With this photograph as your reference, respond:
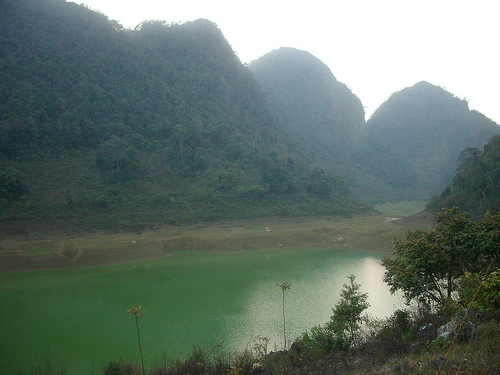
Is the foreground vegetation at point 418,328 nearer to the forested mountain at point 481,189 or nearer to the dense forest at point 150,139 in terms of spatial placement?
the forested mountain at point 481,189

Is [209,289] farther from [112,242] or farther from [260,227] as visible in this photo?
[260,227]

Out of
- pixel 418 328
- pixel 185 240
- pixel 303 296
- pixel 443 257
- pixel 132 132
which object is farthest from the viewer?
pixel 132 132

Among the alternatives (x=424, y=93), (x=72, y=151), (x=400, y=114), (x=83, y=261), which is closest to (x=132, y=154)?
(x=72, y=151)

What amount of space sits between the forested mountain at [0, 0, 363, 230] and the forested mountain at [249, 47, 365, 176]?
2045 centimetres

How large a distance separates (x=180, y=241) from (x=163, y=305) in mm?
15786

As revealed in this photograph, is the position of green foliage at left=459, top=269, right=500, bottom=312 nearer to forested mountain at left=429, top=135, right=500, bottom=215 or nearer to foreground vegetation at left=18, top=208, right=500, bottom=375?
foreground vegetation at left=18, top=208, right=500, bottom=375

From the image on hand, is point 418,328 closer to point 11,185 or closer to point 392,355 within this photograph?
point 392,355

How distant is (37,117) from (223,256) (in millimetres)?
38104

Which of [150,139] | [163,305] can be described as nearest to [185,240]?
[163,305]

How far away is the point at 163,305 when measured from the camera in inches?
700

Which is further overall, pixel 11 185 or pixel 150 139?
pixel 150 139

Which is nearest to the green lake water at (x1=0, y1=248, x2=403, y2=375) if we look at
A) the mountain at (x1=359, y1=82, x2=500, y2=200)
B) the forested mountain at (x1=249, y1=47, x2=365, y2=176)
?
the mountain at (x1=359, y1=82, x2=500, y2=200)

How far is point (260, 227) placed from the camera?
136ft

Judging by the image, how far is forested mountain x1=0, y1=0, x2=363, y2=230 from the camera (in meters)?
40.1
